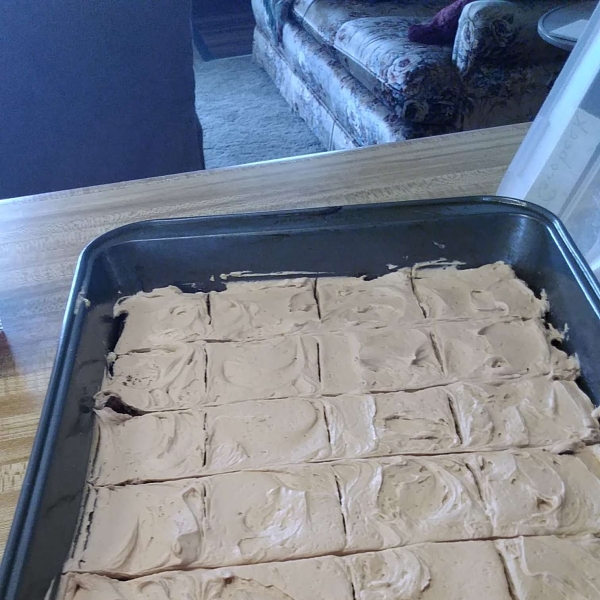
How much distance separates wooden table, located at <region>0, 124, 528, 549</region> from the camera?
1095mm

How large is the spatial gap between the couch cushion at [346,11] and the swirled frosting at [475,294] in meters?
1.86

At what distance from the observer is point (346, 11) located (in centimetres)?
273

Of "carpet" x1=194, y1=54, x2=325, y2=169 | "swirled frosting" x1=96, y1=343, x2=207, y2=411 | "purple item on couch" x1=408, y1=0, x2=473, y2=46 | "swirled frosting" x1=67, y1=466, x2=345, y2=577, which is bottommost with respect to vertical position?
"swirled frosting" x1=67, y1=466, x2=345, y2=577

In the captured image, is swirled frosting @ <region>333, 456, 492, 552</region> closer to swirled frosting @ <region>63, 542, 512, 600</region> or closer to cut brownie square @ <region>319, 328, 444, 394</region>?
swirled frosting @ <region>63, 542, 512, 600</region>

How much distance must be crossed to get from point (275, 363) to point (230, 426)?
138 millimetres

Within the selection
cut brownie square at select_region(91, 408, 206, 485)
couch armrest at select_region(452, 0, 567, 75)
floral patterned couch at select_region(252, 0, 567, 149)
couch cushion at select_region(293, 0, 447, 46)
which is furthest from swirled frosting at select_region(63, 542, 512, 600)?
couch cushion at select_region(293, 0, 447, 46)

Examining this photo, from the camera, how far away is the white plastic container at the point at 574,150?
1.03 meters

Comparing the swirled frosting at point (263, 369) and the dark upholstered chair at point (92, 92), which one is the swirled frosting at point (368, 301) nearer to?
the swirled frosting at point (263, 369)

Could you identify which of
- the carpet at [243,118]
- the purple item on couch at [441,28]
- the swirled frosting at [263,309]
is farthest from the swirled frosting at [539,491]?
the carpet at [243,118]

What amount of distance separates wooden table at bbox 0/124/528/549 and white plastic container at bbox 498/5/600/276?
0.16 m

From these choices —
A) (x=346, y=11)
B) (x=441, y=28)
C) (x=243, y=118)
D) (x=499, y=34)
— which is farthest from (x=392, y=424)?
(x=243, y=118)

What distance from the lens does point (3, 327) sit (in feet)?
3.40

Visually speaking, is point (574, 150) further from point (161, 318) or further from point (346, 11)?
point (346, 11)

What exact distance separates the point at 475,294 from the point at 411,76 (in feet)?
4.23
